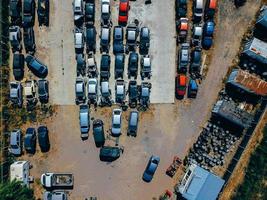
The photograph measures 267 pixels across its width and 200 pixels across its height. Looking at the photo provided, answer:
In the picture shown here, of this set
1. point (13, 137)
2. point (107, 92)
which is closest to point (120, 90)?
point (107, 92)

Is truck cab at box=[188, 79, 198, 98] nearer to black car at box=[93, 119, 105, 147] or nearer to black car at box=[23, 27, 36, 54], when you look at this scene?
black car at box=[93, 119, 105, 147]

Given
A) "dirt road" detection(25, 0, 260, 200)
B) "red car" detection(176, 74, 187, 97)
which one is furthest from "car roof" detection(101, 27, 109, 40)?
"red car" detection(176, 74, 187, 97)

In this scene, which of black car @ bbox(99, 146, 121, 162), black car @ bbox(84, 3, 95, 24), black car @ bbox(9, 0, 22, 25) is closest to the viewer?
black car @ bbox(9, 0, 22, 25)

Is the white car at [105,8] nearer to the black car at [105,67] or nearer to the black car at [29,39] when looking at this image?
the black car at [105,67]

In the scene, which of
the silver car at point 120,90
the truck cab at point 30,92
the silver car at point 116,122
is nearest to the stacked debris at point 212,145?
the silver car at point 116,122

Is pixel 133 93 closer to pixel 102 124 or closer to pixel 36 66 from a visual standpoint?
pixel 102 124
